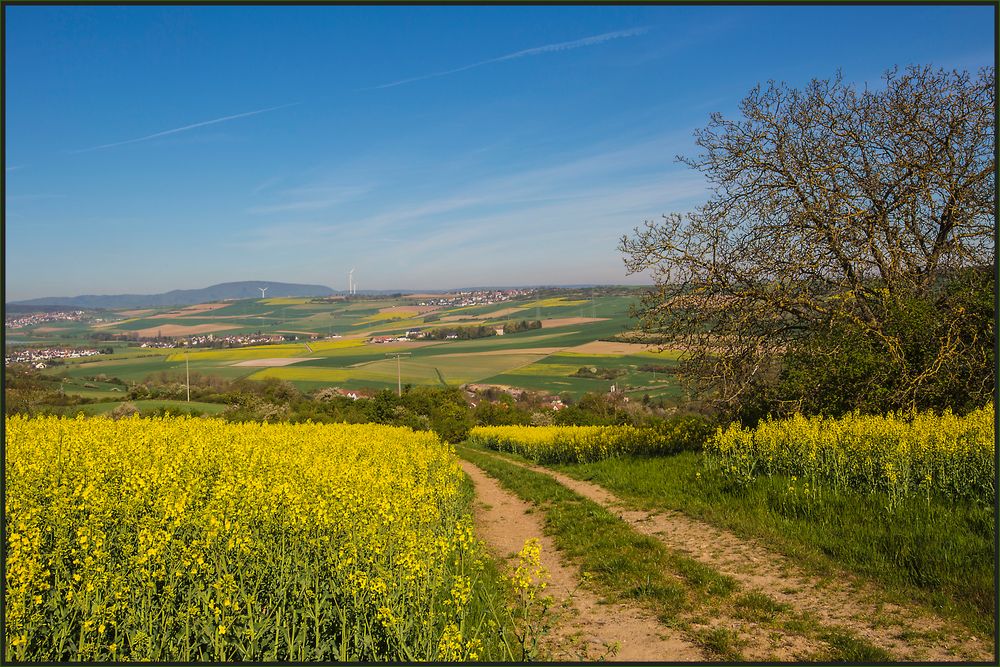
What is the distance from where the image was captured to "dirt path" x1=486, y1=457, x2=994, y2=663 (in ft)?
15.3

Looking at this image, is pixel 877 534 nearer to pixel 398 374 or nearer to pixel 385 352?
pixel 398 374

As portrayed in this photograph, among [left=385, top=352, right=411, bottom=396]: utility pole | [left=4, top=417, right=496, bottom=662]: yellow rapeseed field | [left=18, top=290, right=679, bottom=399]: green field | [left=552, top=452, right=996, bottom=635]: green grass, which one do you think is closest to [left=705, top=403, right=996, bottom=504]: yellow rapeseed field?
[left=552, top=452, right=996, bottom=635]: green grass

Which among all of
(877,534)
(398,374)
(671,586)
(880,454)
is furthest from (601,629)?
(398,374)

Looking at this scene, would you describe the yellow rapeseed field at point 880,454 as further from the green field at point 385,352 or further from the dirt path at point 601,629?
the green field at point 385,352

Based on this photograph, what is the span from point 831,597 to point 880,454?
163 inches

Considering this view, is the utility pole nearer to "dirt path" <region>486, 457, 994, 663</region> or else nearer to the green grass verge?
the green grass verge

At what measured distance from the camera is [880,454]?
893 centimetres

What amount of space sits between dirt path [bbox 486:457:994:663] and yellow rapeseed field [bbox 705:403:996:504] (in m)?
2.21

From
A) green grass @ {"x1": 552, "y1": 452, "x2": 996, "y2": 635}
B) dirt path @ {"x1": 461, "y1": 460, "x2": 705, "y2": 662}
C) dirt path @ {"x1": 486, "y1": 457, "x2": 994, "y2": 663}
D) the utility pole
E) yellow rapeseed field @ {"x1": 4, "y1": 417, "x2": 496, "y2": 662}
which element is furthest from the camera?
the utility pole

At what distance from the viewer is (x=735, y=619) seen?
5520 mm

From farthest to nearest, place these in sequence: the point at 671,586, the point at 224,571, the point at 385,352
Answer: the point at 385,352 < the point at 671,586 < the point at 224,571

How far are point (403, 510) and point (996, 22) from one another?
5.96 m

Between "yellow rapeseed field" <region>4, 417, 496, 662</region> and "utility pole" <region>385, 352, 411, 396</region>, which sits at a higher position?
"yellow rapeseed field" <region>4, 417, 496, 662</region>

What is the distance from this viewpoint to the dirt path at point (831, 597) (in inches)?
183
